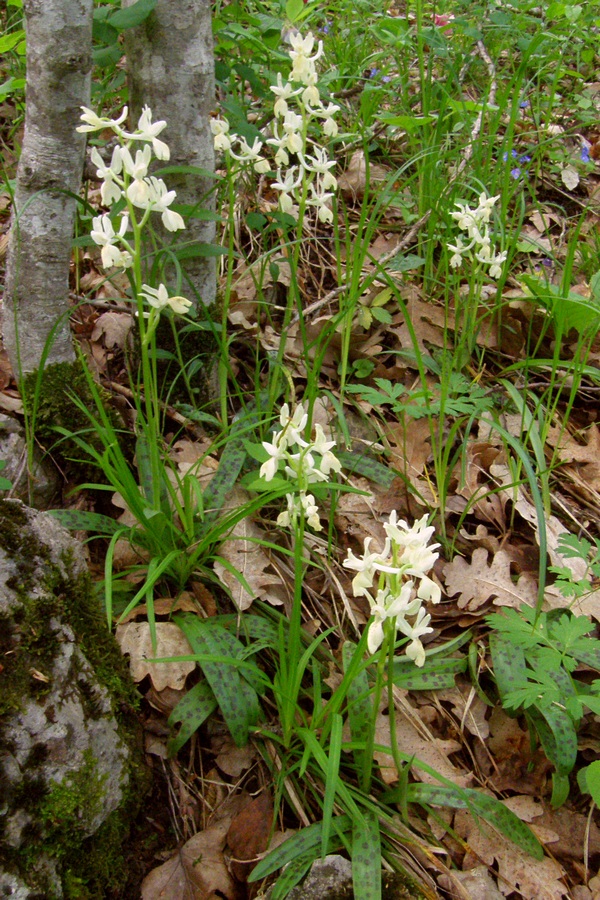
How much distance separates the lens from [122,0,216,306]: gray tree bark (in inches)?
86.5

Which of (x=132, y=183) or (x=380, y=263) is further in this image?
(x=380, y=263)

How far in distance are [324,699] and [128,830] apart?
2.08 ft

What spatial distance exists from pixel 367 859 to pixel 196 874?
1.37ft

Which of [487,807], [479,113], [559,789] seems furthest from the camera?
[479,113]

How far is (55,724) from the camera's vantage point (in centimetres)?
144

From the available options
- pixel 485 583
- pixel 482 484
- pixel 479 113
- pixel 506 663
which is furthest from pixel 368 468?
pixel 479 113

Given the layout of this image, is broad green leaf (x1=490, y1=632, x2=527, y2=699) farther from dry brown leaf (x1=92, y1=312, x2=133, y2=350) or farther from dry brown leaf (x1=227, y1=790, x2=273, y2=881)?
dry brown leaf (x1=92, y1=312, x2=133, y2=350)

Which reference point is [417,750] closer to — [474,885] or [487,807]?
[487,807]

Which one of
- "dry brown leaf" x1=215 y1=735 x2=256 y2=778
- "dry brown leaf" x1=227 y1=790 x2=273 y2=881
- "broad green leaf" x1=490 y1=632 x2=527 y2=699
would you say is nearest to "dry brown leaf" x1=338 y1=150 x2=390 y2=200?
"broad green leaf" x1=490 y1=632 x2=527 y2=699

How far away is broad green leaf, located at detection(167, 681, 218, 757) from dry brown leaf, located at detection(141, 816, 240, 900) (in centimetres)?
22

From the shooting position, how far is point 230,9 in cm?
279

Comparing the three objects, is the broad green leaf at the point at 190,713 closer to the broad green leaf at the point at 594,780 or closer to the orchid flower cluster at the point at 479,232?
the broad green leaf at the point at 594,780

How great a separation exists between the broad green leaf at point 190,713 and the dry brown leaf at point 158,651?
46 mm

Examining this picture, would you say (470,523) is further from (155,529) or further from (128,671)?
(128,671)
